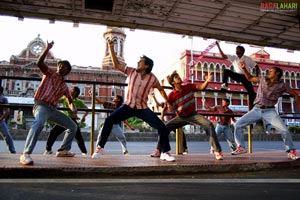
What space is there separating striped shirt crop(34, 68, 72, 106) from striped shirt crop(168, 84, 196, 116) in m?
1.82

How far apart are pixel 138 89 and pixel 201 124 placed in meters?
1.26

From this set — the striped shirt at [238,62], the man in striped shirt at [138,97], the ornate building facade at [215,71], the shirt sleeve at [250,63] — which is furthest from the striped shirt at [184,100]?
the ornate building facade at [215,71]

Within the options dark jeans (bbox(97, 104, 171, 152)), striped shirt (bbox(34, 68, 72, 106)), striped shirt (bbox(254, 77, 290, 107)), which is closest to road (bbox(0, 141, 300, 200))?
dark jeans (bbox(97, 104, 171, 152))

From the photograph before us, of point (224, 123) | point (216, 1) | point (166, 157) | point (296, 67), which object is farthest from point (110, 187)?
point (296, 67)

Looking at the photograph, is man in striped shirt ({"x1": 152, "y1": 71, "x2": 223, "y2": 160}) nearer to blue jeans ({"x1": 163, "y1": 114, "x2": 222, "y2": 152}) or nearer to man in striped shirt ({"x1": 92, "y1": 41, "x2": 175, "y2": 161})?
blue jeans ({"x1": 163, "y1": 114, "x2": 222, "y2": 152})

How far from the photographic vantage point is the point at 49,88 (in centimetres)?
400

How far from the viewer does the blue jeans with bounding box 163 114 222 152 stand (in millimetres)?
4578

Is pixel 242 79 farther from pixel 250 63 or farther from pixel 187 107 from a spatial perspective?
pixel 187 107

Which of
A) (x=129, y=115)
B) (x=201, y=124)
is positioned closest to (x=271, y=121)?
(x=201, y=124)

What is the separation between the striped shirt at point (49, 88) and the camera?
13.0ft

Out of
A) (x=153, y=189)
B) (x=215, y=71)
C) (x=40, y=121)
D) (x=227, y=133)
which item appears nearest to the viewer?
(x=153, y=189)

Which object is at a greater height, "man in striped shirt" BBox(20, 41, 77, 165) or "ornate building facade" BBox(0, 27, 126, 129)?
"ornate building facade" BBox(0, 27, 126, 129)

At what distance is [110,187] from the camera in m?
2.93

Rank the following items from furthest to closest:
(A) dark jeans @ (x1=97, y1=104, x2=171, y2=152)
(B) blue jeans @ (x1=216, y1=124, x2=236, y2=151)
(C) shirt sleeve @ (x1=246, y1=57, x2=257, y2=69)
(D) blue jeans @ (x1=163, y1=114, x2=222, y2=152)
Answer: (B) blue jeans @ (x1=216, y1=124, x2=236, y2=151)
(C) shirt sleeve @ (x1=246, y1=57, x2=257, y2=69)
(D) blue jeans @ (x1=163, y1=114, x2=222, y2=152)
(A) dark jeans @ (x1=97, y1=104, x2=171, y2=152)
